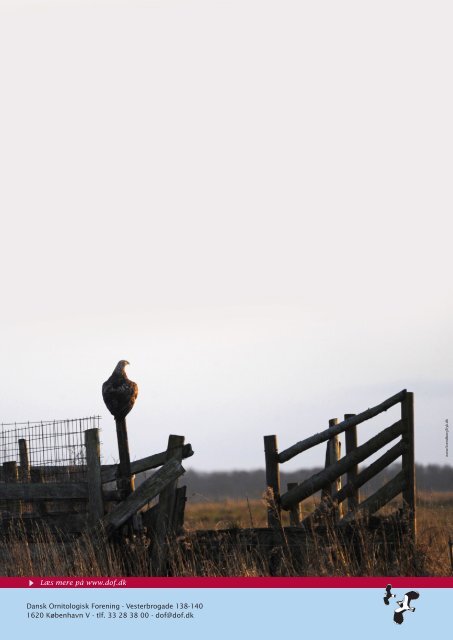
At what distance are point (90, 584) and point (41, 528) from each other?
9.05ft

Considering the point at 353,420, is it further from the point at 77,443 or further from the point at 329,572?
the point at 77,443

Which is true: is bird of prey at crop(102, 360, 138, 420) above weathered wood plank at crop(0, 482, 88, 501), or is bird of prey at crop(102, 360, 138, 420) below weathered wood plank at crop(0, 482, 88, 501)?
above

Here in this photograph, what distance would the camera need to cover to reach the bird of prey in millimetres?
10664

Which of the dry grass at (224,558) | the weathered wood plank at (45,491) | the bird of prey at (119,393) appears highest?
the bird of prey at (119,393)

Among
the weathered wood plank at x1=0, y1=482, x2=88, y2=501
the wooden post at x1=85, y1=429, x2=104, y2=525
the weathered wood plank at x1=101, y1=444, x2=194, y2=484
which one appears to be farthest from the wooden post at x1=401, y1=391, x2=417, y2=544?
the weathered wood plank at x1=0, y1=482, x2=88, y2=501

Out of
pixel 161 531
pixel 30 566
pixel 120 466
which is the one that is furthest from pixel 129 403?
pixel 30 566

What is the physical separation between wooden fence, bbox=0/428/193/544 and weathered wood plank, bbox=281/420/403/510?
1335 mm

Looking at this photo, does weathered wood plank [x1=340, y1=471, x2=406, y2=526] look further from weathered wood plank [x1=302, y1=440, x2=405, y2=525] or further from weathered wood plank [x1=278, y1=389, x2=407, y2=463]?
weathered wood plank [x1=278, y1=389, x2=407, y2=463]

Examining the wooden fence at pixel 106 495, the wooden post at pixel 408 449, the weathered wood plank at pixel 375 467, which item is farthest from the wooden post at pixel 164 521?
the wooden post at pixel 408 449

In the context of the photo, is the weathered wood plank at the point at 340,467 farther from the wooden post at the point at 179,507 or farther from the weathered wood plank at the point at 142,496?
the weathered wood plank at the point at 142,496

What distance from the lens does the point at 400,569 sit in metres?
9.75

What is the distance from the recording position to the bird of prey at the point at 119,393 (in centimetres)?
1066
